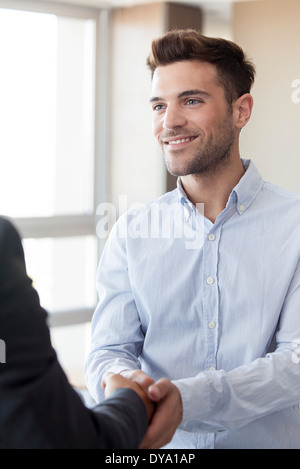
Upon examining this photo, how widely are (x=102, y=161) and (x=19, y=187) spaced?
0.77 m

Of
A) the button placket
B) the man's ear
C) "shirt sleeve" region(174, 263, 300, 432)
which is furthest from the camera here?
the man's ear

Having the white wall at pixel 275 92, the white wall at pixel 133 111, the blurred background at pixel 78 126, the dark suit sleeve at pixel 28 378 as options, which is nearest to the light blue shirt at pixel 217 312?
the dark suit sleeve at pixel 28 378

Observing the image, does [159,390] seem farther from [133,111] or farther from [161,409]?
[133,111]

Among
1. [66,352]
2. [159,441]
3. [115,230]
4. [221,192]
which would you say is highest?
[221,192]

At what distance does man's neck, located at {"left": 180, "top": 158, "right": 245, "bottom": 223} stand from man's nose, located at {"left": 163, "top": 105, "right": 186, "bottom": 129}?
0.15 m

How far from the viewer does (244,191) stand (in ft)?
5.60

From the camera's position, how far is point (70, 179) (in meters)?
5.11

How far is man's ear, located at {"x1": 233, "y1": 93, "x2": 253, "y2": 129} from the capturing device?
6.01ft

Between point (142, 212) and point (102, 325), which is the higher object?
point (142, 212)

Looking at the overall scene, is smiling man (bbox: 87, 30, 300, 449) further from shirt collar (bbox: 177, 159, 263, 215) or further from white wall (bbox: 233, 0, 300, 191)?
white wall (bbox: 233, 0, 300, 191)

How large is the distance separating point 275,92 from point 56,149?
1734 millimetres

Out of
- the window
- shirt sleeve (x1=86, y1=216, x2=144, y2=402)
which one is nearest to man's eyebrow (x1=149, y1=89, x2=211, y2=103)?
shirt sleeve (x1=86, y1=216, x2=144, y2=402)
